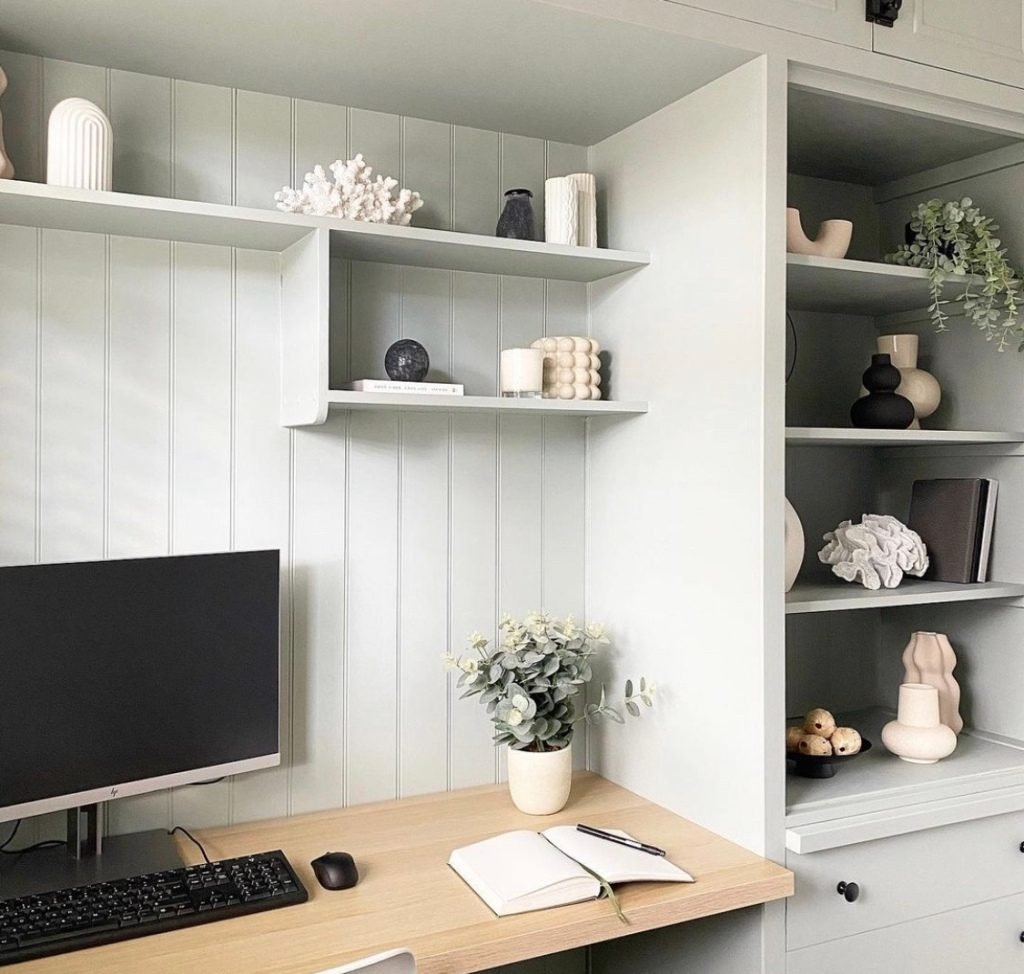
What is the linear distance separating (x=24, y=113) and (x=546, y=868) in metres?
1.60

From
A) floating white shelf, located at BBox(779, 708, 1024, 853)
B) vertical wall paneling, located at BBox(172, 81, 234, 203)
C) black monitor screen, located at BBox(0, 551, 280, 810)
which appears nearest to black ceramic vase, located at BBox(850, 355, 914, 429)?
floating white shelf, located at BBox(779, 708, 1024, 853)

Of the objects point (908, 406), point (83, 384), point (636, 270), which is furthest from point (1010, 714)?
point (83, 384)

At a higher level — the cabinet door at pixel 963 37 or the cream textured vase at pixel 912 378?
the cabinet door at pixel 963 37

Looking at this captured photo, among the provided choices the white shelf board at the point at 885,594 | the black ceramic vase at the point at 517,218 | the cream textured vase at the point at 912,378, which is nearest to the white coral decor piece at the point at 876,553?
the white shelf board at the point at 885,594

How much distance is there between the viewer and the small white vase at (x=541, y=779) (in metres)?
2.02

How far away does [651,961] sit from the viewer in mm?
2084

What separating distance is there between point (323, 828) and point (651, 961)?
2.37ft

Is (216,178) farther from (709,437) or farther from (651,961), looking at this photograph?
(651,961)

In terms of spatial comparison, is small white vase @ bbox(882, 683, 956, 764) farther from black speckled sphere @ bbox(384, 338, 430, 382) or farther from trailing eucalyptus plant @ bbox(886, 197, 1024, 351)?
black speckled sphere @ bbox(384, 338, 430, 382)

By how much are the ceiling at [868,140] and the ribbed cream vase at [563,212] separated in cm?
46

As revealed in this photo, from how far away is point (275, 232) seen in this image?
1.86 m

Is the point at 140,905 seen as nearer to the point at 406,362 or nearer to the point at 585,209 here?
the point at 406,362

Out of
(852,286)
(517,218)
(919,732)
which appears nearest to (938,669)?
(919,732)

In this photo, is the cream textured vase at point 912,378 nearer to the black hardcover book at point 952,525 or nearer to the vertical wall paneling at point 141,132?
→ the black hardcover book at point 952,525
